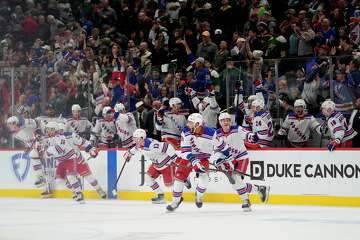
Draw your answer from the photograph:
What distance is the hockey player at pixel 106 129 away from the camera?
61.7 feet

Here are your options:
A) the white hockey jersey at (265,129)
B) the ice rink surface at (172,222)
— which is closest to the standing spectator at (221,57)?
the white hockey jersey at (265,129)

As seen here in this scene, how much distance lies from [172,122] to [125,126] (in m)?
1.22

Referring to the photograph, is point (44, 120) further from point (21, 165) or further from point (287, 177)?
point (287, 177)

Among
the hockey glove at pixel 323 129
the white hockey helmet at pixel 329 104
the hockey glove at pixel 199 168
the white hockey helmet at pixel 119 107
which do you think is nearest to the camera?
the hockey glove at pixel 199 168

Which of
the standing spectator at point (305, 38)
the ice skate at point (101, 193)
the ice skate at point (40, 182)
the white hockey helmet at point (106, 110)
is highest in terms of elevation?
the standing spectator at point (305, 38)

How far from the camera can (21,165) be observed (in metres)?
18.5

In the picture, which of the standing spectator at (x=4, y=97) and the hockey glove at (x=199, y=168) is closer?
the hockey glove at (x=199, y=168)

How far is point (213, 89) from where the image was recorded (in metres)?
17.0

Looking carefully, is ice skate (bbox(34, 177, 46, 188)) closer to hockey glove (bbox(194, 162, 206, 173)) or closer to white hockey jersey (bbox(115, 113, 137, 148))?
white hockey jersey (bbox(115, 113, 137, 148))

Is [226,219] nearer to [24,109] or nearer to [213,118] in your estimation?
[213,118]

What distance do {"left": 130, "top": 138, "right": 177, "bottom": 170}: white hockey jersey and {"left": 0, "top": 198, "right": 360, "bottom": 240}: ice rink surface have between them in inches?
28.6

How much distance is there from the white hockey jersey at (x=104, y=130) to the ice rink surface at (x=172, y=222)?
284cm

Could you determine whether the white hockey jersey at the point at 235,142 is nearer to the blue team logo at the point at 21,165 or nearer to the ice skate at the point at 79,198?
the ice skate at the point at 79,198

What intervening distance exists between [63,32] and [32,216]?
8702 millimetres
